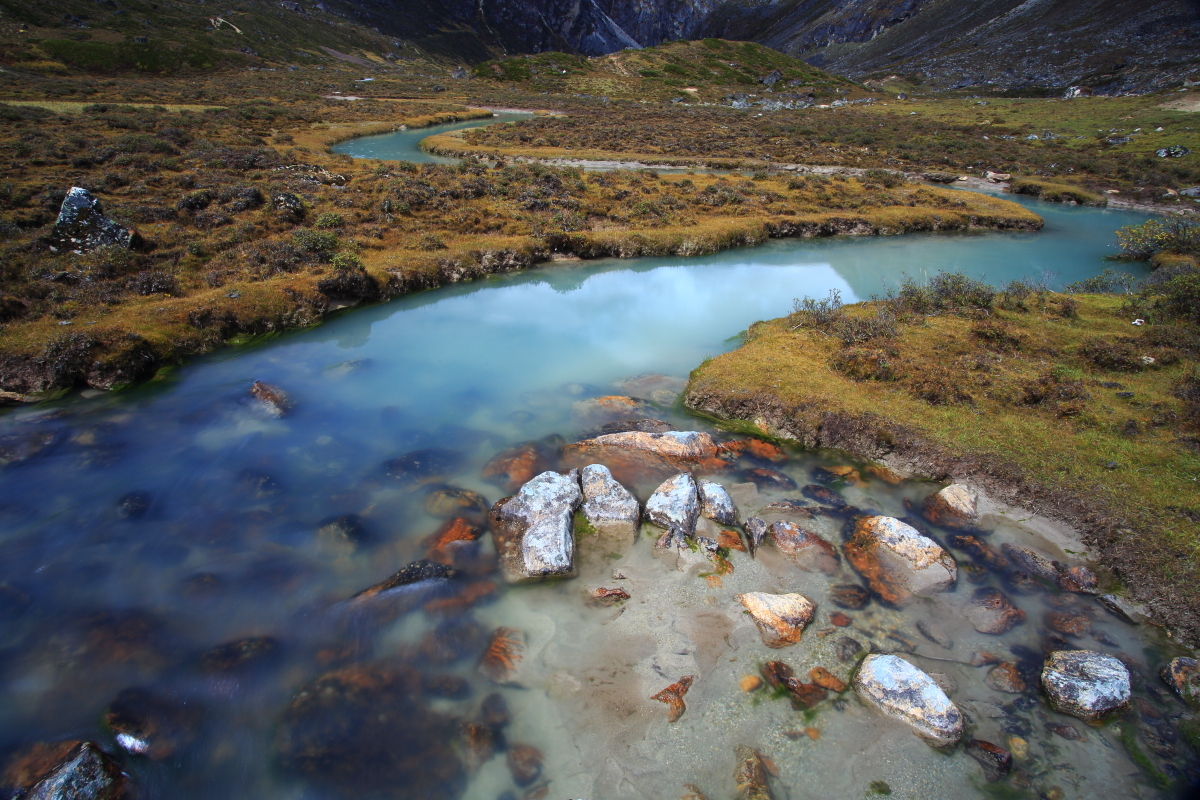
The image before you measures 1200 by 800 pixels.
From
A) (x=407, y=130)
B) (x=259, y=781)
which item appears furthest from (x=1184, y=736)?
(x=407, y=130)

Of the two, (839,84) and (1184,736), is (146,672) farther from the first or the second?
(839,84)

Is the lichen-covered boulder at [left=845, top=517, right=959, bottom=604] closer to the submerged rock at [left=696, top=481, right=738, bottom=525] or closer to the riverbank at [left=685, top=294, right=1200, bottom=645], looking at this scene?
the submerged rock at [left=696, top=481, right=738, bottom=525]

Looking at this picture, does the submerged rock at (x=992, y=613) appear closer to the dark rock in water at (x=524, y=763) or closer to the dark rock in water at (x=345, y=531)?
the dark rock in water at (x=524, y=763)

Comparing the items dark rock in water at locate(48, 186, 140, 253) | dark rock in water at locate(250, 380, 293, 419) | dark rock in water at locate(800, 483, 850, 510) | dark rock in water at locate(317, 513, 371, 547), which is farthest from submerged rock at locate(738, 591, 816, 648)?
dark rock in water at locate(48, 186, 140, 253)

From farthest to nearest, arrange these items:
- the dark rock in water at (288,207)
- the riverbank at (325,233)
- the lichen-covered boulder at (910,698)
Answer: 1. the dark rock in water at (288,207)
2. the riverbank at (325,233)
3. the lichen-covered boulder at (910,698)

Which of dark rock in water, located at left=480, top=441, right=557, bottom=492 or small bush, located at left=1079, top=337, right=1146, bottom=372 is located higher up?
small bush, located at left=1079, top=337, right=1146, bottom=372

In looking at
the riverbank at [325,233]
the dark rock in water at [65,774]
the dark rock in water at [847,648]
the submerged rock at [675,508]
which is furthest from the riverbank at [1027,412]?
the riverbank at [325,233]
